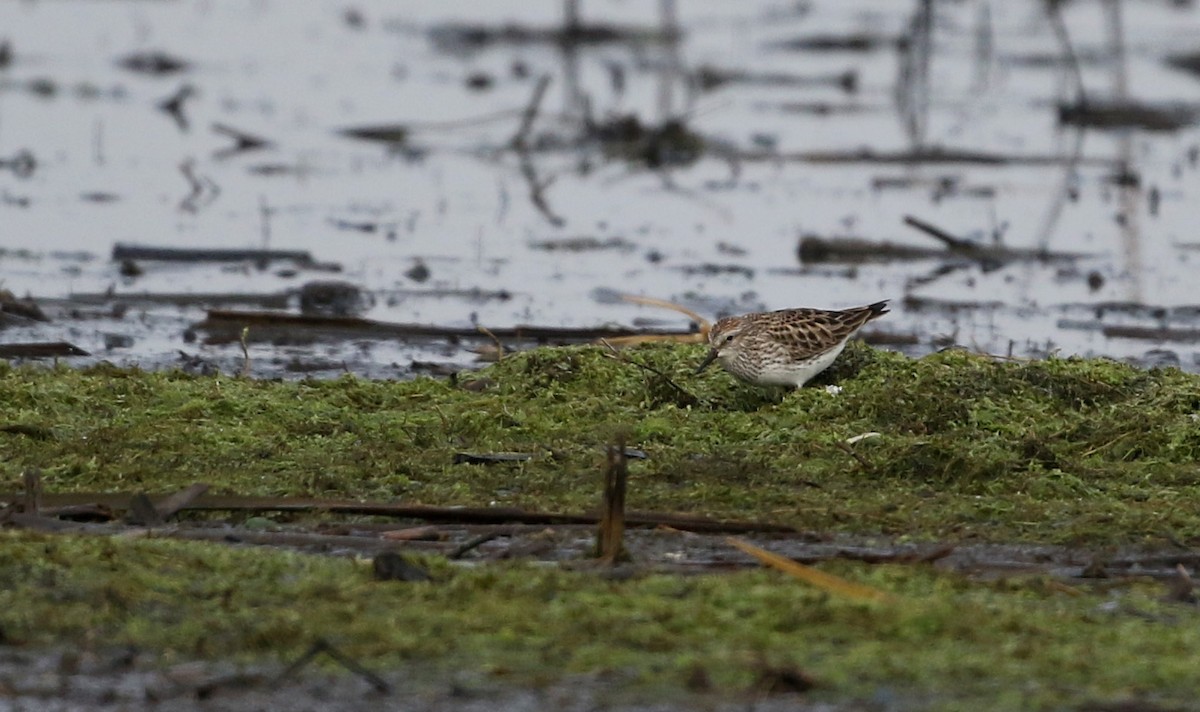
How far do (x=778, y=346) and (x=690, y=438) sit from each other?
701 mm

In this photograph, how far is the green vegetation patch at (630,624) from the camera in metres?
5.52

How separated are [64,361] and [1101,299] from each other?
23.1ft

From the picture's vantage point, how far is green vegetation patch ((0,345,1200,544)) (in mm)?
7664

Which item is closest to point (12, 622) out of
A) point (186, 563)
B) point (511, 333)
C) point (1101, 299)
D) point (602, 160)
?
point (186, 563)

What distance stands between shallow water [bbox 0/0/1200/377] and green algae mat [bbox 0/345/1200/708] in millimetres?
1912

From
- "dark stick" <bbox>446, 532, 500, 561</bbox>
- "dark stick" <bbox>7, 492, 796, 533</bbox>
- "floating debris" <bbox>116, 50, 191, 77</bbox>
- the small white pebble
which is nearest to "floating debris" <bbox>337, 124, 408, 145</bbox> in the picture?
"floating debris" <bbox>116, 50, 191, 77</bbox>

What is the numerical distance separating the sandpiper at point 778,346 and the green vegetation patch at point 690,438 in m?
0.13

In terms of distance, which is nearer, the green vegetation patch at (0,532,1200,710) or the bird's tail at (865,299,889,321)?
the green vegetation patch at (0,532,1200,710)

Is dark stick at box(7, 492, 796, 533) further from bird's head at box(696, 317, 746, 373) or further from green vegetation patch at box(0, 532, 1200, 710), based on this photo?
bird's head at box(696, 317, 746, 373)

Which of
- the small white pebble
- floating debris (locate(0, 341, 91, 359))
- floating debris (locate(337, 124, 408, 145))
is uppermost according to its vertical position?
floating debris (locate(337, 124, 408, 145))

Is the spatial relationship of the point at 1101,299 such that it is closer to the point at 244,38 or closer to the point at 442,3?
the point at 244,38

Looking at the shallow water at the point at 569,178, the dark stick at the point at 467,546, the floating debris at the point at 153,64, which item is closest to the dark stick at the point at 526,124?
the shallow water at the point at 569,178

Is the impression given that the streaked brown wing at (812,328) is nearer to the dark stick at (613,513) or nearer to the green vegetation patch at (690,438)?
the green vegetation patch at (690,438)

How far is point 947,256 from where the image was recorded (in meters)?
15.4
